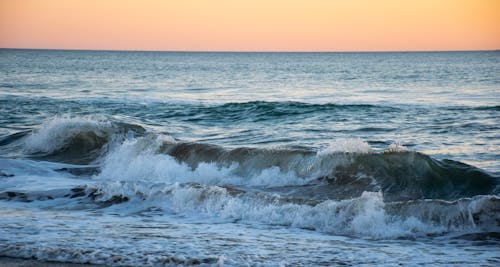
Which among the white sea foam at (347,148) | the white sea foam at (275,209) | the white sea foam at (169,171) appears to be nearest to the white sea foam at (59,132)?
the white sea foam at (169,171)

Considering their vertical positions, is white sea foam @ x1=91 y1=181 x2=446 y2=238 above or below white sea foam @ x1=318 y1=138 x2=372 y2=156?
below

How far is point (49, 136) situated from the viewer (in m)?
15.4

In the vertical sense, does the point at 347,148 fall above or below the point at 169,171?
above

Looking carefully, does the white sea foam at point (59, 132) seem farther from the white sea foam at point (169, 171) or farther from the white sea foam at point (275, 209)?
the white sea foam at point (275, 209)

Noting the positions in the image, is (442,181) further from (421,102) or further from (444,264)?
(421,102)

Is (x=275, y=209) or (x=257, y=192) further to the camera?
(x=257, y=192)

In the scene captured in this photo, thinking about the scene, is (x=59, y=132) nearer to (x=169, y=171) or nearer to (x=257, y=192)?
(x=169, y=171)

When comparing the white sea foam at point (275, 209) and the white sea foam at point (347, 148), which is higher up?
the white sea foam at point (347, 148)

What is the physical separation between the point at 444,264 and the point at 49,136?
39.6 feet

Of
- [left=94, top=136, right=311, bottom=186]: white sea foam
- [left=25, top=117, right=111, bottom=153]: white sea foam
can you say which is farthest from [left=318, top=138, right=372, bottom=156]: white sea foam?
[left=25, top=117, right=111, bottom=153]: white sea foam

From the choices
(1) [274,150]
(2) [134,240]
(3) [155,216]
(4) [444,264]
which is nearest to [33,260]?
(2) [134,240]

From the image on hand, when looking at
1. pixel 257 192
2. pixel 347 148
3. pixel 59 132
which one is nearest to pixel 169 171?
pixel 257 192

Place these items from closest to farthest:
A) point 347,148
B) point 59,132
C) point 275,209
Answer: point 275,209 < point 347,148 < point 59,132

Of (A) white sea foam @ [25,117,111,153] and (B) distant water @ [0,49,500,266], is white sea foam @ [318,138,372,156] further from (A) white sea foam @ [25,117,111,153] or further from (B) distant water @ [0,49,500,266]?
(A) white sea foam @ [25,117,111,153]
